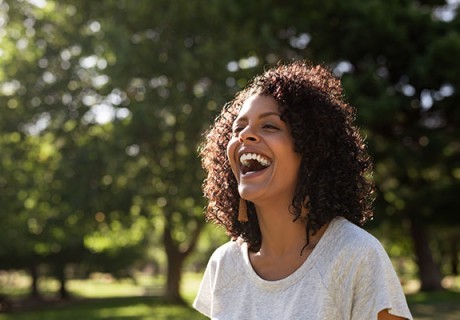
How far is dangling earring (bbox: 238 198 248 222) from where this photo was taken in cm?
247

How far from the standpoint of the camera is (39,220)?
66.5ft

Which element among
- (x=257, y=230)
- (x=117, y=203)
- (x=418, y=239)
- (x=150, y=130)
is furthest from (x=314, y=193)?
(x=418, y=239)

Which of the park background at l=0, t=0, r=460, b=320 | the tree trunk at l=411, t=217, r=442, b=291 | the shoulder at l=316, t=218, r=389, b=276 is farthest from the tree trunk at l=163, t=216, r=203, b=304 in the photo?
the shoulder at l=316, t=218, r=389, b=276

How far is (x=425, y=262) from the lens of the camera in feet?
74.5

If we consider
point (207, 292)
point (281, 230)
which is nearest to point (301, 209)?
point (281, 230)

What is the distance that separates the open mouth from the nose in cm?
5

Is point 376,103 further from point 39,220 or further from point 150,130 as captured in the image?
point 39,220

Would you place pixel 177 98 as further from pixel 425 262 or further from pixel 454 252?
pixel 454 252

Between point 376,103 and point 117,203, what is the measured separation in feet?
26.3

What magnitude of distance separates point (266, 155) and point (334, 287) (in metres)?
0.48

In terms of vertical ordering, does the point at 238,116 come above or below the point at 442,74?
below

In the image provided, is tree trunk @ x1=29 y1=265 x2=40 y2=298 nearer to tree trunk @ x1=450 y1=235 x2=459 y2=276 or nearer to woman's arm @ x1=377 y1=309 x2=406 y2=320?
tree trunk @ x1=450 y1=235 x2=459 y2=276

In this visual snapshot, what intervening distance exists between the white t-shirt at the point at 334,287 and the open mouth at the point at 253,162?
0.96 ft

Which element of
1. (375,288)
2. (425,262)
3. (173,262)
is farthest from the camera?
(173,262)
